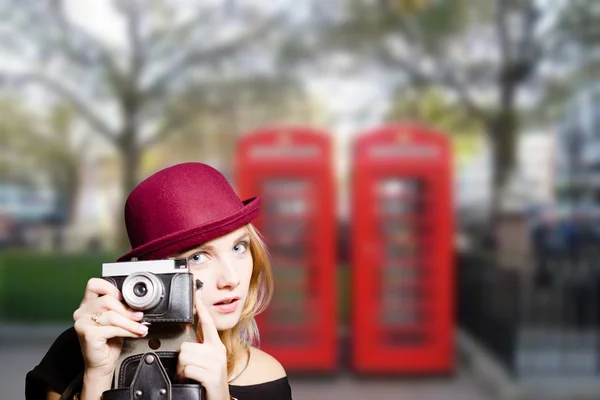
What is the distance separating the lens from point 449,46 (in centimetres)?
689

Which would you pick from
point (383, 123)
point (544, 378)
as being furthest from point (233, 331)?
point (383, 123)

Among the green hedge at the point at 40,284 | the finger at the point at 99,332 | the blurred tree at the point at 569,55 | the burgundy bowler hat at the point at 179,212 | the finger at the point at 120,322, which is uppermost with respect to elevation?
the blurred tree at the point at 569,55

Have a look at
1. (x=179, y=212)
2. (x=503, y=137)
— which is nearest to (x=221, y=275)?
(x=179, y=212)

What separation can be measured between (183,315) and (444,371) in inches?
190

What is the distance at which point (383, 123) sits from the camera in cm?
677

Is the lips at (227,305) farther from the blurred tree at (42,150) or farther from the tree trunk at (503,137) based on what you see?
the blurred tree at (42,150)

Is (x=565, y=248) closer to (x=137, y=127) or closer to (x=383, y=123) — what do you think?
(x=383, y=123)

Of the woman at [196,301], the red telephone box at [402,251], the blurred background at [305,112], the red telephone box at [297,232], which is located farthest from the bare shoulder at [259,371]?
the blurred background at [305,112]

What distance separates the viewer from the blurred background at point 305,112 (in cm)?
675

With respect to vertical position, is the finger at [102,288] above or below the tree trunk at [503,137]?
below

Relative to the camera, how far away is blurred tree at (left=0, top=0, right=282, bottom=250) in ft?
22.9

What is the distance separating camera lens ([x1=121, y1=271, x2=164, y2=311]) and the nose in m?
0.17

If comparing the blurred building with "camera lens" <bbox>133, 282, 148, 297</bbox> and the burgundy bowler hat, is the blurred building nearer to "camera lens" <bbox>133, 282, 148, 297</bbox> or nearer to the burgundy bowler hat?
the burgundy bowler hat

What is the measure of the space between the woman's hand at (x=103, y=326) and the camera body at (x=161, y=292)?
0.6 inches
